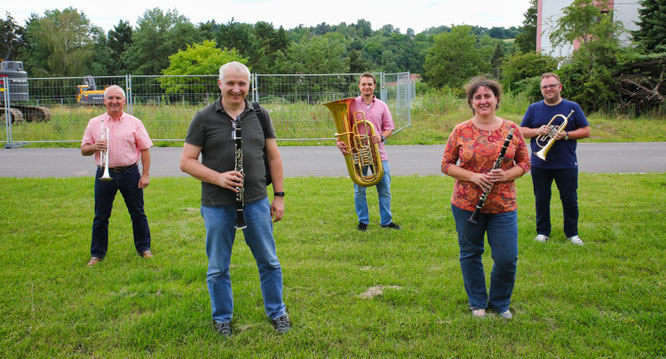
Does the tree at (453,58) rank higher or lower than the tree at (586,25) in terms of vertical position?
higher

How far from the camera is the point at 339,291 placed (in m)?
4.70

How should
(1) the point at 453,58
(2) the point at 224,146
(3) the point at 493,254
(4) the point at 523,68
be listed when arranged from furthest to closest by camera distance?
(1) the point at 453,58, (4) the point at 523,68, (3) the point at 493,254, (2) the point at 224,146

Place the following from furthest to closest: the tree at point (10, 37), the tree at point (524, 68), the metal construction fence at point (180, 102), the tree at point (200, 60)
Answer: the tree at point (10, 37) < the tree at point (200, 60) < the tree at point (524, 68) < the metal construction fence at point (180, 102)

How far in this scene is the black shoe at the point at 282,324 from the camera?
153 inches

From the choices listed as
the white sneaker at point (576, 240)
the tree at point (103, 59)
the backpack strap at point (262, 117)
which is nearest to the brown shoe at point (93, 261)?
the backpack strap at point (262, 117)

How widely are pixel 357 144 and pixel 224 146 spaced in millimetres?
2931

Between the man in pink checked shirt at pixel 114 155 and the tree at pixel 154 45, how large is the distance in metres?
69.2

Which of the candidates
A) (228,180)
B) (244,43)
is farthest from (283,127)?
(244,43)

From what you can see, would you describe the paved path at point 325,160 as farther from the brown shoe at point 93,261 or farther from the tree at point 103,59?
the tree at point 103,59

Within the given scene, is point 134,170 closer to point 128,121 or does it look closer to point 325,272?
point 128,121

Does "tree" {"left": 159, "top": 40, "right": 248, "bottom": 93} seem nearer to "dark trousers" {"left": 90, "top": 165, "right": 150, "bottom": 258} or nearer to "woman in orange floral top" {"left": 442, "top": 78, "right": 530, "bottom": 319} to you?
"dark trousers" {"left": 90, "top": 165, "right": 150, "bottom": 258}

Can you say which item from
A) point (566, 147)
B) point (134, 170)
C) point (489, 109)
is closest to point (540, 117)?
point (566, 147)

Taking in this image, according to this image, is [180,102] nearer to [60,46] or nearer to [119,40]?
A: [60,46]

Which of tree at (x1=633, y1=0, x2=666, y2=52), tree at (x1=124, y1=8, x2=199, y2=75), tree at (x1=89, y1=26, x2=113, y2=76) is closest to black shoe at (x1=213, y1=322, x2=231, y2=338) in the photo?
tree at (x1=633, y1=0, x2=666, y2=52)
